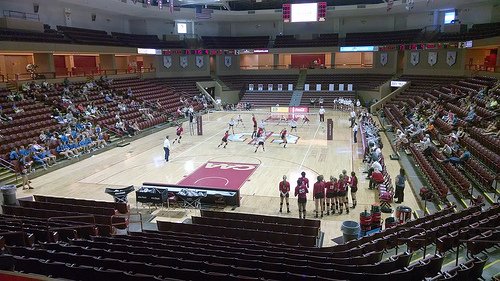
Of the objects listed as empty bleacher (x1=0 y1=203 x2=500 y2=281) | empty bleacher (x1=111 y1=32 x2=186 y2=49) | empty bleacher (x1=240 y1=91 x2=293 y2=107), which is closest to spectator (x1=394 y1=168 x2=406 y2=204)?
empty bleacher (x1=0 y1=203 x2=500 y2=281)

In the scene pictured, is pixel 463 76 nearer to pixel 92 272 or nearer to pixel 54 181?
pixel 54 181

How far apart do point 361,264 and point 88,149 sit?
19754 mm

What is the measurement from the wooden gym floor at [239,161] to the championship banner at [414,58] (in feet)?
62.3

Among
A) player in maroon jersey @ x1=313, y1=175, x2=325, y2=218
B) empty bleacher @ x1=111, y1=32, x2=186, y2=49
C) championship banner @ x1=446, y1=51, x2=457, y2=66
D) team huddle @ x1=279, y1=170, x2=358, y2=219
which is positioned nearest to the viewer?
team huddle @ x1=279, y1=170, x2=358, y2=219

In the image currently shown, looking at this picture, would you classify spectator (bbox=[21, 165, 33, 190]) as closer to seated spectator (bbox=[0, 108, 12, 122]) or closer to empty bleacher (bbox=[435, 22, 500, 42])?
seated spectator (bbox=[0, 108, 12, 122])

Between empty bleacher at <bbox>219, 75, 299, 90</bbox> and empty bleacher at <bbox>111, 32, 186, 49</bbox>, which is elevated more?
empty bleacher at <bbox>111, 32, 186, 49</bbox>

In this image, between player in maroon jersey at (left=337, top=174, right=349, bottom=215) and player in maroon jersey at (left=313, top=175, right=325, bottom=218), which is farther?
player in maroon jersey at (left=337, top=174, right=349, bottom=215)

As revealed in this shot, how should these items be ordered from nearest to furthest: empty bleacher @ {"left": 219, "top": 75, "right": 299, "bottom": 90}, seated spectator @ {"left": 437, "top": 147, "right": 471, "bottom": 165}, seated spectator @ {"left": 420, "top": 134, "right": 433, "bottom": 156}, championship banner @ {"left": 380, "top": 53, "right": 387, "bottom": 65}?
seated spectator @ {"left": 437, "top": 147, "right": 471, "bottom": 165}, seated spectator @ {"left": 420, "top": 134, "right": 433, "bottom": 156}, championship banner @ {"left": 380, "top": 53, "right": 387, "bottom": 65}, empty bleacher @ {"left": 219, "top": 75, "right": 299, "bottom": 90}

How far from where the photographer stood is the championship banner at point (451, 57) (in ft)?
127

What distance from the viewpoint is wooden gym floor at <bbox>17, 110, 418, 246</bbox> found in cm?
1523

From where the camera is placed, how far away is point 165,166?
20.5 m

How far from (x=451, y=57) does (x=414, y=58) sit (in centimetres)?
415

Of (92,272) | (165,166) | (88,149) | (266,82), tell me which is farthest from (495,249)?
(266,82)

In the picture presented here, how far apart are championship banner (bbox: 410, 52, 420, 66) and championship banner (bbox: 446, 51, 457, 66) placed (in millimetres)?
3314
